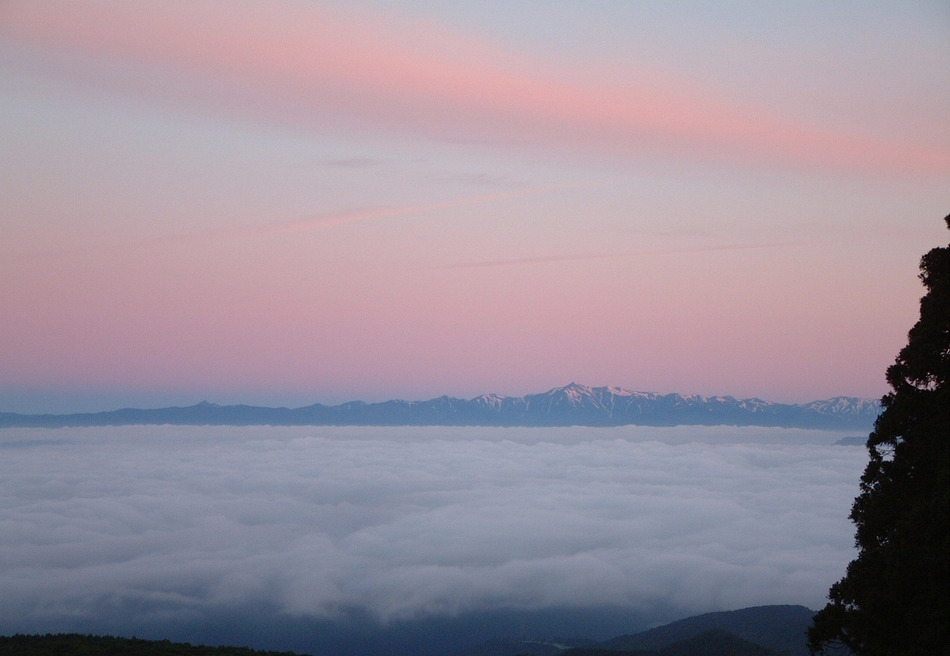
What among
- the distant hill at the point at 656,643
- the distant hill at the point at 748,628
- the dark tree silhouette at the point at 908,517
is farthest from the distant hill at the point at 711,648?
the dark tree silhouette at the point at 908,517

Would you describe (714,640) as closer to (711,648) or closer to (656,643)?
(711,648)

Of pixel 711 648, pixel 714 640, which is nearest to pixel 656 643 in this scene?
pixel 714 640

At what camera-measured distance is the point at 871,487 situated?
17.9 m

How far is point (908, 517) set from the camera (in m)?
15.6

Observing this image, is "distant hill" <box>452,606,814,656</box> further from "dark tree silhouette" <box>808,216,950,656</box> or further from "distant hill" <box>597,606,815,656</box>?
"dark tree silhouette" <box>808,216,950,656</box>

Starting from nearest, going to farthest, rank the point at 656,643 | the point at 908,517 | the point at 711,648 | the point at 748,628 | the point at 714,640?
the point at 908,517 → the point at 711,648 → the point at 714,640 → the point at 748,628 → the point at 656,643

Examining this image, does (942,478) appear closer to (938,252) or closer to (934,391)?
(934,391)

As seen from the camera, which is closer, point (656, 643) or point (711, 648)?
point (711, 648)

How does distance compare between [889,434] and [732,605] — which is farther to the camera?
[732,605]

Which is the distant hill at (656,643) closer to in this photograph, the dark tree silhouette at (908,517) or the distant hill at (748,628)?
the distant hill at (748,628)

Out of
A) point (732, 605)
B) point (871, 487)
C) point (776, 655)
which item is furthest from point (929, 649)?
point (732, 605)

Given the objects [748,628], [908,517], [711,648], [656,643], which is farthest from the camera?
[656,643]

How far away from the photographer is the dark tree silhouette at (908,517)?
595 inches

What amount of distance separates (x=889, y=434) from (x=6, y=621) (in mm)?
218478
